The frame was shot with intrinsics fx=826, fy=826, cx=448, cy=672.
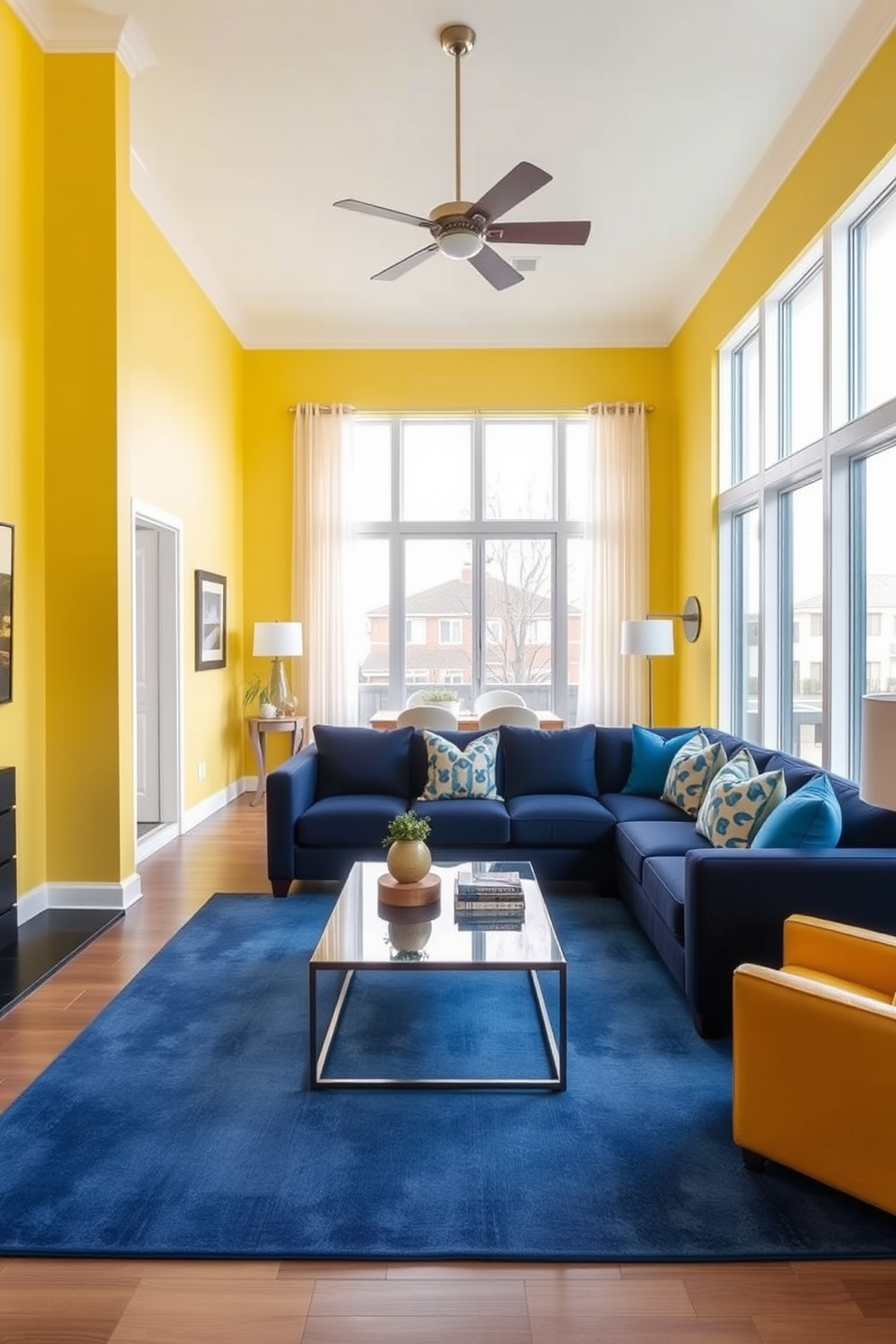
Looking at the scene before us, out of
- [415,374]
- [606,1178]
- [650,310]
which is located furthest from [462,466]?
[606,1178]

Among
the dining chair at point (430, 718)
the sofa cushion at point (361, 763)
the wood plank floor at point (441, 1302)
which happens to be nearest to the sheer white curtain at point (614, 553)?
the dining chair at point (430, 718)

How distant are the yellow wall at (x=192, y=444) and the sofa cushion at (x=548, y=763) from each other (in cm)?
248

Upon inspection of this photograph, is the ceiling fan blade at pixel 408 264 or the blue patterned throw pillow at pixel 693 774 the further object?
the blue patterned throw pillow at pixel 693 774

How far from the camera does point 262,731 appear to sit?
6785 mm

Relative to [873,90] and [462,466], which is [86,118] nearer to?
[873,90]

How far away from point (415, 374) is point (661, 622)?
10.7ft

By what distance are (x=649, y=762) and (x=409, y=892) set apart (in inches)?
87.8

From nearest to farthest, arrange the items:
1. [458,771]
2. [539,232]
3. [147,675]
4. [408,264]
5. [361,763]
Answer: [539,232], [408,264], [458,771], [361,763], [147,675]

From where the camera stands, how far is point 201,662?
20.6 ft

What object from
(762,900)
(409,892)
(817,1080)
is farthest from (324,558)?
(817,1080)

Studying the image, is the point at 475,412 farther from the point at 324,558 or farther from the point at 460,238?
the point at 460,238

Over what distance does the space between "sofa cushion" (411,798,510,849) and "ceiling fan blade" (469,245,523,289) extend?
2.81 m

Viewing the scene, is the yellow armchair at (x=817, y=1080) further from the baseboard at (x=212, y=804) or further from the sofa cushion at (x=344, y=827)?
the baseboard at (x=212, y=804)

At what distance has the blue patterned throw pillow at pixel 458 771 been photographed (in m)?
Result: 4.69
